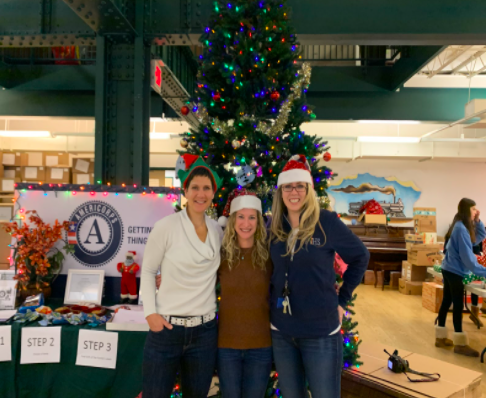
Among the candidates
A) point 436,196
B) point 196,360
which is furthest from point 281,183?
point 436,196

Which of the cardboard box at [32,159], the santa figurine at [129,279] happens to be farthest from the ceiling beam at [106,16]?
the cardboard box at [32,159]

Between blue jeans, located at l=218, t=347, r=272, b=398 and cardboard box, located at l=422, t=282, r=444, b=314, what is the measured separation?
5.33 metres

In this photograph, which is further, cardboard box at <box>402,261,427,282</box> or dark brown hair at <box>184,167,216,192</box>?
cardboard box at <box>402,261,427,282</box>

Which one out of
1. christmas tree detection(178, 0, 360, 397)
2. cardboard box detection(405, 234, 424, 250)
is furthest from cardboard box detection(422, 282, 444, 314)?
christmas tree detection(178, 0, 360, 397)

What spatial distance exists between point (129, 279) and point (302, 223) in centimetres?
157

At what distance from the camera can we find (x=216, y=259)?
177 centimetres

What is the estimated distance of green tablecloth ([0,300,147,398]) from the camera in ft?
7.29

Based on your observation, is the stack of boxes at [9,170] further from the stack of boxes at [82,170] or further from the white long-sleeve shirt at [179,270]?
the white long-sleeve shirt at [179,270]

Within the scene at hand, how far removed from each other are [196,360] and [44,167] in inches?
272

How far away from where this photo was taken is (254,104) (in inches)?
95.3

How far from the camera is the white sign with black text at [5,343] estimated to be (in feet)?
7.24

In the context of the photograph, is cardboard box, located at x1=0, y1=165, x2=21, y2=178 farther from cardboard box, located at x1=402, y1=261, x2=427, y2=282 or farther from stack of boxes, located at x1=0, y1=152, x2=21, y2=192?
cardboard box, located at x1=402, y1=261, x2=427, y2=282

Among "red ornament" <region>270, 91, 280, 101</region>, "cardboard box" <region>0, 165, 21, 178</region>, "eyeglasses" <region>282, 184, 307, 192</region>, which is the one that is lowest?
"eyeglasses" <region>282, 184, 307, 192</region>

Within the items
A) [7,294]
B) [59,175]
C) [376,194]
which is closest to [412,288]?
[376,194]
